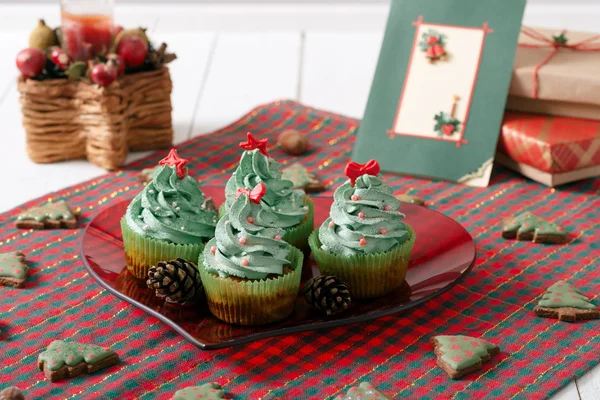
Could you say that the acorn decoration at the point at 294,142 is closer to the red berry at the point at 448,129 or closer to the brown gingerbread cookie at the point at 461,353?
the red berry at the point at 448,129

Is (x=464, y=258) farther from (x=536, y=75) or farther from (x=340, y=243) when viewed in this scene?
(x=536, y=75)

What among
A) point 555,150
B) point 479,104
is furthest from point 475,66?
point 555,150

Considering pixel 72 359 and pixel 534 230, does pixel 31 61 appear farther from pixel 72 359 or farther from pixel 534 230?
pixel 534 230

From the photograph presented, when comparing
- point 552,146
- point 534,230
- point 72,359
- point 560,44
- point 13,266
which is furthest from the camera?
point 560,44

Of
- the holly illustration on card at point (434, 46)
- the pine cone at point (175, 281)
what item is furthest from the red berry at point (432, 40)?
the pine cone at point (175, 281)

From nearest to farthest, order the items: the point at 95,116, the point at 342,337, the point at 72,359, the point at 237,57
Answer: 1. the point at 72,359
2. the point at 342,337
3. the point at 95,116
4. the point at 237,57

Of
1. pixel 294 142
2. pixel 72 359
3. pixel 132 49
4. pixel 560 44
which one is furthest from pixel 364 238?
pixel 560 44
